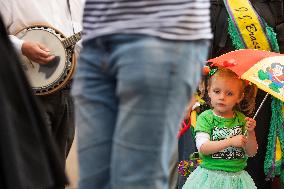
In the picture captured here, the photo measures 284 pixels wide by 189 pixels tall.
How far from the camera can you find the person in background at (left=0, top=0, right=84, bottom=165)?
3188 millimetres

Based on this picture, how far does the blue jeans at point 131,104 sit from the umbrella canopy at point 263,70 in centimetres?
145

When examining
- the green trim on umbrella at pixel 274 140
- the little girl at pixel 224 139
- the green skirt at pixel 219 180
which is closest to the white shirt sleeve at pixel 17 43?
the little girl at pixel 224 139

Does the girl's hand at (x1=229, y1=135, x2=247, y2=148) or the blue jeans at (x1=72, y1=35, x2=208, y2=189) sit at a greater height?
the blue jeans at (x1=72, y1=35, x2=208, y2=189)

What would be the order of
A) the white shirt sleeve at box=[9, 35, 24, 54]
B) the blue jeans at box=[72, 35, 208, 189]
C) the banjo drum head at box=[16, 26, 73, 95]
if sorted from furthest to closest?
the banjo drum head at box=[16, 26, 73, 95]
the white shirt sleeve at box=[9, 35, 24, 54]
the blue jeans at box=[72, 35, 208, 189]

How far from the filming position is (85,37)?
1681 millimetres

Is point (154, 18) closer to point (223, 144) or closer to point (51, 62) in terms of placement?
point (223, 144)

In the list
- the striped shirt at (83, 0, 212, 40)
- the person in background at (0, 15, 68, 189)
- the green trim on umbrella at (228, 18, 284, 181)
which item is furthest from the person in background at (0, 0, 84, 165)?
the striped shirt at (83, 0, 212, 40)

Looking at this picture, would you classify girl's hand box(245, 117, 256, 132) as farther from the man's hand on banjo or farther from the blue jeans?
the blue jeans

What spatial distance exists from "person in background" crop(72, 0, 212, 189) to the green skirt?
4.89 ft

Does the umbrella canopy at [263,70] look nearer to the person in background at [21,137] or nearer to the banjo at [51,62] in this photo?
the banjo at [51,62]

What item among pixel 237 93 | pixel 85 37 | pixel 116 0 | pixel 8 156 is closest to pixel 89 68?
pixel 85 37

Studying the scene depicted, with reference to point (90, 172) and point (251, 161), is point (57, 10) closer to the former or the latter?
point (251, 161)

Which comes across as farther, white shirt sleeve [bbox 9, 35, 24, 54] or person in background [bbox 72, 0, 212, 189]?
white shirt sleeve [bbox 9, 35, 24, 54]

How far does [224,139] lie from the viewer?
3.13 m
